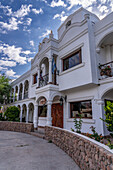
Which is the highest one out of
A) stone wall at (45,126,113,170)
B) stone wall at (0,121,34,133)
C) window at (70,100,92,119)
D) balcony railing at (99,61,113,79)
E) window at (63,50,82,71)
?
window at (63,50,82,71)

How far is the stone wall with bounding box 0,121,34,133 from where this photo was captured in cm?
886

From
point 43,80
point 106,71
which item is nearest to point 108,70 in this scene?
point 106,71

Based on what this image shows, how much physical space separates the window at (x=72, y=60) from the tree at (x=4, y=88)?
11.9m

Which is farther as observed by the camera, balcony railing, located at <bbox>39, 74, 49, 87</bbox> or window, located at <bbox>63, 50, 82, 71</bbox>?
balcony railing, located at <bbox>39, 74, 49, 87</bbox>

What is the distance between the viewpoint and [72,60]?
8.22 meters

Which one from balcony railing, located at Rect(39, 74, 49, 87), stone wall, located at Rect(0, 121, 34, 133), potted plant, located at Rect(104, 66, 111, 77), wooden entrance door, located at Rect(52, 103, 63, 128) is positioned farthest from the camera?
balcony railing, located at Rect(39, 74, 49, 87)

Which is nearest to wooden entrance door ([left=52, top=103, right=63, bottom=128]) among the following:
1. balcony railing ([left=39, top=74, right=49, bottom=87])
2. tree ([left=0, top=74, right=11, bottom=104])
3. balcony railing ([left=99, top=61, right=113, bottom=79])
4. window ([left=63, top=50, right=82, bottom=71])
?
balcony railing ([left=39, top=74, right=49, bottom=87])

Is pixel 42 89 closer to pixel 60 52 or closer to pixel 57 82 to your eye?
pixel 57 82

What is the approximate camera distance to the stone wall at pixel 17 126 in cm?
886

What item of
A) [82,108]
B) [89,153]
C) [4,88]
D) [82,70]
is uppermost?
[4,88]

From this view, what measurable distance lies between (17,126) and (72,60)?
24.2ft

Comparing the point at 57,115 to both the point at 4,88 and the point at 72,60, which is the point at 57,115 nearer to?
the point at 72,60

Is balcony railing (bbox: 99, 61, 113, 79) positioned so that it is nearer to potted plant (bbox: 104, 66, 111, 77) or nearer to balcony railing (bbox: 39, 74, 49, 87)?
potted plant (bbox: 104, 66, 111, 77)

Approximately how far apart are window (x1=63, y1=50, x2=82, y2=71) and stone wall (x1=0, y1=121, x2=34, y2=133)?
17.7 feet
